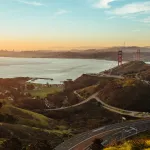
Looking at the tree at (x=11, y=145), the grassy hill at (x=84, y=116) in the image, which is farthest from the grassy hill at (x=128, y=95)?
the tree at (x=11, y=145)

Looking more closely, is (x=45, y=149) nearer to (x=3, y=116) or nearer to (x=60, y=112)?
(x=3, y=116)

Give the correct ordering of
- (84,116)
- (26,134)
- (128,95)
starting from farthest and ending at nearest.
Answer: (128,95) → (84,116) → (26,134)

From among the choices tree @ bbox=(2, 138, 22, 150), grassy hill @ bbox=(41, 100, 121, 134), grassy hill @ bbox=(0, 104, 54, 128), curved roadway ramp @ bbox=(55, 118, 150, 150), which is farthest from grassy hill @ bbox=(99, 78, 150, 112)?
tree @ bbox=(2, 138, 22, 150)

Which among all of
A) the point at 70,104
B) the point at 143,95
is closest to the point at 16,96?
the point at 70,104

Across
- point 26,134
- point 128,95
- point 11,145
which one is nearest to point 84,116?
point 128,95

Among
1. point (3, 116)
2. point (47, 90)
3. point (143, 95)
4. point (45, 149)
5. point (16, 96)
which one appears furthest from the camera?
point (47, 90)

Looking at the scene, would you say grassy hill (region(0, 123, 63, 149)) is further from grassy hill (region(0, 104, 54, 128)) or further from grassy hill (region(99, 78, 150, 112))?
grassy hill (region(99, 78, 150, 112))

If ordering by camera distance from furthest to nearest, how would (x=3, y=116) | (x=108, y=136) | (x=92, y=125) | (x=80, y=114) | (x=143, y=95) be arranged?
(x=143, y=95), (x=80, y=114), (x=92, y=125), (x=3, y=116), (x=108, y=136)

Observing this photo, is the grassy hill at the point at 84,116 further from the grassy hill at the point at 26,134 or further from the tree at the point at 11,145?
the tree at the point at 11,145

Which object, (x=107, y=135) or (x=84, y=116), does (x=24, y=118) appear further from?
(x=107, y=135)
